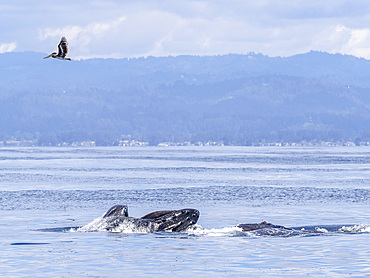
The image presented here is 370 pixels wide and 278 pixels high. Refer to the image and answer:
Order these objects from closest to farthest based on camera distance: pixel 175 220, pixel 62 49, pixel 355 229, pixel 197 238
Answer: pixel 62 49
pixel 197 238
pixel 175 220
pixel 355 229

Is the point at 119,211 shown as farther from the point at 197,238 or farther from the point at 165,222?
the point at 197,238

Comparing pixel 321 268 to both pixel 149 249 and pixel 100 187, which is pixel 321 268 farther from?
pixel 100 187

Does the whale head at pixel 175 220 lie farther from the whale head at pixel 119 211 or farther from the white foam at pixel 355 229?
the white foam at pixel 355 229

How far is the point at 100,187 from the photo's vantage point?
91.1m

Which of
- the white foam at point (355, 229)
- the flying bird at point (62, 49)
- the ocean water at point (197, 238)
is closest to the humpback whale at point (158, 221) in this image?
the ocean water at point (197, 238)

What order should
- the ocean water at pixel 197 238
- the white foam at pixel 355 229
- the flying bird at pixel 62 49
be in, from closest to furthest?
the flying bird at pixel 62 49 < the ocean water at pixel 197 238 < the white foam at pixel 355 229

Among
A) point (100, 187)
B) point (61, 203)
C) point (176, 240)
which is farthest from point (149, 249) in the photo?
point (100, 187)

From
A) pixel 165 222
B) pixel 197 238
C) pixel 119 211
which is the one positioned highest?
pixel 119 211

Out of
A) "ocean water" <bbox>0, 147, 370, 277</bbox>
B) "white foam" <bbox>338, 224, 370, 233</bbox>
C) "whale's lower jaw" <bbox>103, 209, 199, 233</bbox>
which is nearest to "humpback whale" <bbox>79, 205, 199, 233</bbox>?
"whale's lower jaw" <bbox>103, 209, 199, 233</bbox>

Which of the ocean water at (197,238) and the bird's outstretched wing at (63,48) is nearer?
the bird's outstretched wing at (63,48)

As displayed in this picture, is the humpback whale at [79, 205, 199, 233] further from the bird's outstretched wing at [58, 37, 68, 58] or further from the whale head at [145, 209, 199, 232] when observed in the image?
the bird's outstretched wing at [58, 37, 68, 58]

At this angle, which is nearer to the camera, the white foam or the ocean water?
the ocean water

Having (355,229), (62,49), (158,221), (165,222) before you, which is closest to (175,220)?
(165,222)

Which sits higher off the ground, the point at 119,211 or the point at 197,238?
the point at 119,211
